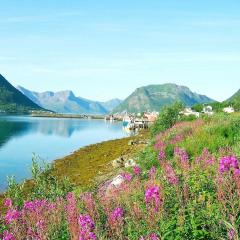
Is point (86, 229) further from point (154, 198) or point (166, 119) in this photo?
point (166, 119)

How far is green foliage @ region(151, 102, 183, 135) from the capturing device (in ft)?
211

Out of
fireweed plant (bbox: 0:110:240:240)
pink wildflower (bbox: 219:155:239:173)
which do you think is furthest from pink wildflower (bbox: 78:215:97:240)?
pink wildflower (bbox: 219:155:239:173)

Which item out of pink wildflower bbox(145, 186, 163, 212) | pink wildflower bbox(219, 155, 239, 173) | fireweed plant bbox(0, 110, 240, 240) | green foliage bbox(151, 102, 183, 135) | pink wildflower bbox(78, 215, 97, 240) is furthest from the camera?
green foliage bbox(151, 102, 183, 135)

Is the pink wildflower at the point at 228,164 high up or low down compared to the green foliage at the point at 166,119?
up

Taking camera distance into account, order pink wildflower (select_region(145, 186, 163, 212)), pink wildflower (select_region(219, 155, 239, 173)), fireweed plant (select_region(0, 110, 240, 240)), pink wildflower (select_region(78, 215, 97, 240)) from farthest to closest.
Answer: pink wildflower (select_region(219, 155, 239, 173)) → pink wildflower (select_region(145, 186, 163, 212)) → fireweed plant (select_region(0, 110, 240, 240)) → pink wildflower (select_region(78, 215, 97, 240))

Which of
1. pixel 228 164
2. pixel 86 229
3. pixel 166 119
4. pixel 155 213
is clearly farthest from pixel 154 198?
pixel 166 119

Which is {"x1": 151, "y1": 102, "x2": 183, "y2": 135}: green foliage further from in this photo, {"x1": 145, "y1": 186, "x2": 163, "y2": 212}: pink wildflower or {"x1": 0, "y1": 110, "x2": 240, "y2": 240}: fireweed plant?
{"x1": 145, "y1": 186, "x2": 163, "y2": 212}: pink wildflower

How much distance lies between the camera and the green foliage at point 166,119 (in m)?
64.2

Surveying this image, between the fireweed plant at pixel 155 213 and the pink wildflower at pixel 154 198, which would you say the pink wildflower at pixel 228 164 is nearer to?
the fireweed plant at pixel 155 213

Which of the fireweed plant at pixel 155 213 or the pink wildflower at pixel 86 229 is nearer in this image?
the pink wildflower at pixel 86 229

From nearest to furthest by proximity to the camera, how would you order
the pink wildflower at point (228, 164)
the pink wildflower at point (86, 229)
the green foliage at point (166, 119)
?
the pink wildflower at point (86, 229) < the pink wildflower at point (228, 164) < the green foliage at point (166, 119)

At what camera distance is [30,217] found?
9016 millimetres

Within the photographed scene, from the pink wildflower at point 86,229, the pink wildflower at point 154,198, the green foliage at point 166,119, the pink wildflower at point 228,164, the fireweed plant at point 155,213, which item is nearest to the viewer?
the pink wildflower at point 86,229

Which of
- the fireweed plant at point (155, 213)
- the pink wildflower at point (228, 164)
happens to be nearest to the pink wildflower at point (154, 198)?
the fireweed plant at point (155, 213)
